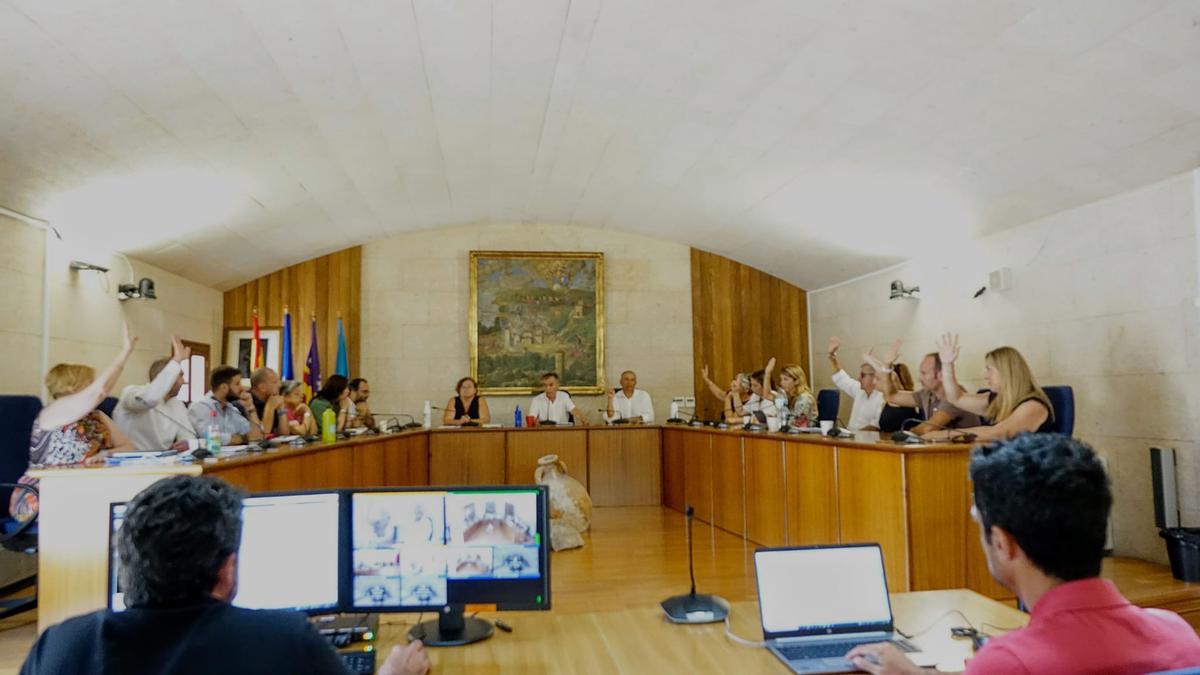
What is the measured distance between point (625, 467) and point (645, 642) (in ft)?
18.7

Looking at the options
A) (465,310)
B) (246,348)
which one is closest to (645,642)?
(465,310)

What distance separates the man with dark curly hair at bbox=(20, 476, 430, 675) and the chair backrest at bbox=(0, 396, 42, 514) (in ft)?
12.9

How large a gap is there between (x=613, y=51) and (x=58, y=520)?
386 centimetres

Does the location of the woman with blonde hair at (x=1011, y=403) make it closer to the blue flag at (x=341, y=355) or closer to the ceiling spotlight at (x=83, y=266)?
the ceiling spotlight at (x=83, y=266)

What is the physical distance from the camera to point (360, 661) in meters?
1.67

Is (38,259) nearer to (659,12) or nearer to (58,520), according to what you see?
(58,520)

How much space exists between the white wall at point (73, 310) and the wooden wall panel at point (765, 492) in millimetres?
5151

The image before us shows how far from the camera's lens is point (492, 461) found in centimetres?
723

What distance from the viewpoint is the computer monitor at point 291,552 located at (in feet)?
5.93

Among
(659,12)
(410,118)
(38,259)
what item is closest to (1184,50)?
(659,12)

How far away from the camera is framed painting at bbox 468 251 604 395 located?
29.5 ft

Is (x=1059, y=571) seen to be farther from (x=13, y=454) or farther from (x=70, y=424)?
(x=13, y=454)

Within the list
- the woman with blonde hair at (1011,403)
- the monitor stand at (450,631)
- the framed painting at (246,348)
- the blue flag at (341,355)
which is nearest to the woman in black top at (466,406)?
the blue flag at (341,355)

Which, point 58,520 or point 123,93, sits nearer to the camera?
point 58,520
